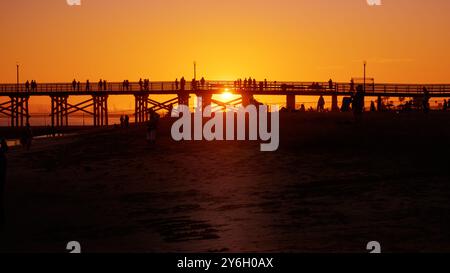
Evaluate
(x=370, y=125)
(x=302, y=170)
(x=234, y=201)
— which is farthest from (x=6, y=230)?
(x=370, y=125)

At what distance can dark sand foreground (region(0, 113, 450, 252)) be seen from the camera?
457 inches

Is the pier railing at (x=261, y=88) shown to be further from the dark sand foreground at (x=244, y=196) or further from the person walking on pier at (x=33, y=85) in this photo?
the dark sand foreground at (x=244, y=196)

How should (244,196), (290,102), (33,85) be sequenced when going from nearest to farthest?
(244,196) → (290,102) → (33,85)

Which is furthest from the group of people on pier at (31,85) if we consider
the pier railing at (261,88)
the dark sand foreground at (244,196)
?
the dark sand foreground at (244,196)

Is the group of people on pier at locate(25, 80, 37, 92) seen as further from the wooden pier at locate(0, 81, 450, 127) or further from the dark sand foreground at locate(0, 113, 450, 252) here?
the dark sand foreground at locate(0, 113, 450, 252)

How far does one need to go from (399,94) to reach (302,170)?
3925 centimetres

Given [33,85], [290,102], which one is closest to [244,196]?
[290,102]

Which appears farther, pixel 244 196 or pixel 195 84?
pixel 195 84

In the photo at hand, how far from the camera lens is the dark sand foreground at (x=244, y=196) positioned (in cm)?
1162

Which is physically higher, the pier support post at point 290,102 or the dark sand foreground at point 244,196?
the pier support post at point 290,102

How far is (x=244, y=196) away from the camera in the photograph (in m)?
15.6

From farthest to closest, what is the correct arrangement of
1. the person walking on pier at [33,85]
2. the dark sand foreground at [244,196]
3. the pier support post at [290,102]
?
the person walking on pier at [33,85], the pier support post at [290,102], the dark sand foreground at [244,196]

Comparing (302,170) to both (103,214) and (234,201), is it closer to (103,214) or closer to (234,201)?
(234,201)

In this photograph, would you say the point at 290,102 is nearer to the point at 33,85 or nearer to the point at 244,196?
the point at 33,85
